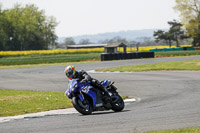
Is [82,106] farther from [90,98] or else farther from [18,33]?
[18,33]

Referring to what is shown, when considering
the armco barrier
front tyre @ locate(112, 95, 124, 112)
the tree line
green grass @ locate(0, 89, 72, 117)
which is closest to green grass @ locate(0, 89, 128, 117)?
green grass @ locate(0, 89, 72, 117)

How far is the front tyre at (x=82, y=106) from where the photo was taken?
36.4ft

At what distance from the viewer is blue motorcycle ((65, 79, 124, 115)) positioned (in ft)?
36.4

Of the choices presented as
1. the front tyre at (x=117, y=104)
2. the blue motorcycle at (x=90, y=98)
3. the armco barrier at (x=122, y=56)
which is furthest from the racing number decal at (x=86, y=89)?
the armco barrier at (x=122, y=56)

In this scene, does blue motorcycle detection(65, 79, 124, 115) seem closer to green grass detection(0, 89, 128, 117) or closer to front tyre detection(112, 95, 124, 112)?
front tyre detection(112, 95, 124, 112)

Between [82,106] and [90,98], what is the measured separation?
1.35 feet

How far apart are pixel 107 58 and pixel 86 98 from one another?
1816 inches

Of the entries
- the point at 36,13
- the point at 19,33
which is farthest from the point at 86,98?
the point at 36,13

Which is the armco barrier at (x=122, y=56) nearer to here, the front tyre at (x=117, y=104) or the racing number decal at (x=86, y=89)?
the front tyre at (x=117, y=104)

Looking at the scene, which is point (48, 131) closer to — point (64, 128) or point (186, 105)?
point (64, 128)

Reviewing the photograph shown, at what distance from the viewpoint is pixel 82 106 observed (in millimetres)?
11180

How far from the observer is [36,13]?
13525cm

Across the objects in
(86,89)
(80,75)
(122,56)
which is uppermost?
(80,75)

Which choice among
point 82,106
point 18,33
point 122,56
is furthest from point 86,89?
point 18,33
